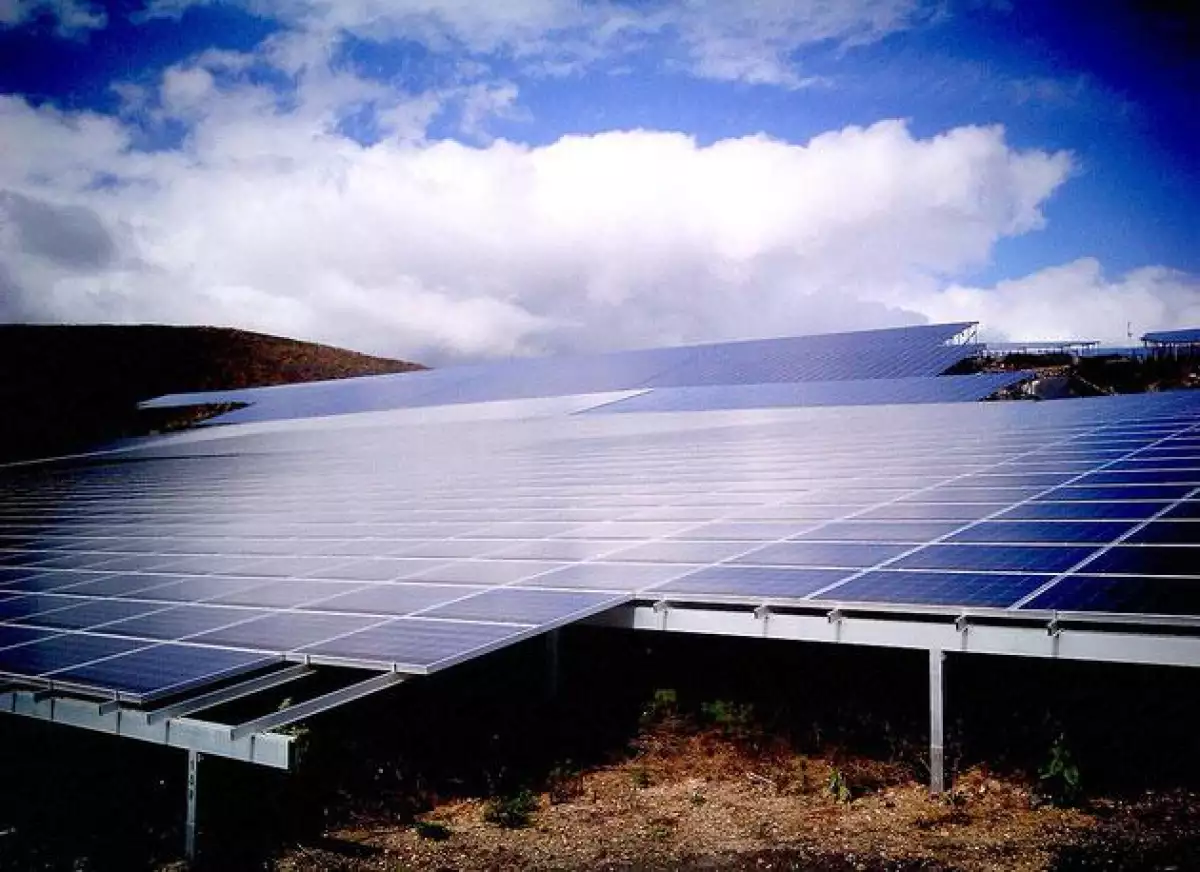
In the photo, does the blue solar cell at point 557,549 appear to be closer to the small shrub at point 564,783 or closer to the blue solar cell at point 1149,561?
the small shrub at point 564,783

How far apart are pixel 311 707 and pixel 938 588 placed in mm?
6074

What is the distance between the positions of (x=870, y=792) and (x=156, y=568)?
11.5 metres

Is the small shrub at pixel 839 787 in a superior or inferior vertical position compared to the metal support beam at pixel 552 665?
inferior

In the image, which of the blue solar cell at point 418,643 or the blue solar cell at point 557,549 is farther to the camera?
the blue solar cell at point 557,549

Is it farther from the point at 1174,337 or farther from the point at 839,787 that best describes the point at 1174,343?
the point at 839,787

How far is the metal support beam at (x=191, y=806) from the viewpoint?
7.51 meters

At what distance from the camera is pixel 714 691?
37.0 feet

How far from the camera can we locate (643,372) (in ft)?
152

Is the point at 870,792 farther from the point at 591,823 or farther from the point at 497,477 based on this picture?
the point at 497,477

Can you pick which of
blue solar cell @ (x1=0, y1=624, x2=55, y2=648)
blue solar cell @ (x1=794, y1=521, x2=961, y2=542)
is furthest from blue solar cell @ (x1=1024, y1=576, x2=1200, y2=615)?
blue solar cell @ (x1=0, y1=624, x2=55, y2=648)

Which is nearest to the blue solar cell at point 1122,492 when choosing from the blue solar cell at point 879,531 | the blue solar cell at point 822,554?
the blue solar cell at point 879,531

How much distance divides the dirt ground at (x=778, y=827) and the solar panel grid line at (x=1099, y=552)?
5.67 ft

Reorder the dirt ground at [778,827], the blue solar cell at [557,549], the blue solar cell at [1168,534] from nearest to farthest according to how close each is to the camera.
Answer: the dirt ground at [778,827] → the blue solar cell at [1168,534] → the blue solar cell at [557,549]

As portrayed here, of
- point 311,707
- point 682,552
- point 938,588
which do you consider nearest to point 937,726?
point 938,588
